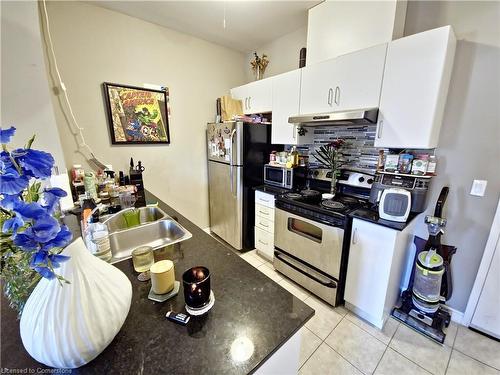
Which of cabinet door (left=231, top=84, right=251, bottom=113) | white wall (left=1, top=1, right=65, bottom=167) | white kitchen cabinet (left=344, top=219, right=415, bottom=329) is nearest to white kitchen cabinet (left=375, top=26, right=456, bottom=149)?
white kitchen cabinet (left=344, top=219, right=415, bottom=329)

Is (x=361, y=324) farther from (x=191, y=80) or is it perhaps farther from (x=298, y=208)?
(x=191, y=80)

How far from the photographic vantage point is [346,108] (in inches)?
69.5

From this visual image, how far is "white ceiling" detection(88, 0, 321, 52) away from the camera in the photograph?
1.95 meters

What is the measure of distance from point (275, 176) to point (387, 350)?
1748 mm

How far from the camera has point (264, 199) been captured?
2340 mm

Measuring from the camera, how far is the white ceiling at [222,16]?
1954 mm

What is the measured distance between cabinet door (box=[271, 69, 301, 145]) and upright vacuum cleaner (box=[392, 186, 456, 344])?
53.3 inches

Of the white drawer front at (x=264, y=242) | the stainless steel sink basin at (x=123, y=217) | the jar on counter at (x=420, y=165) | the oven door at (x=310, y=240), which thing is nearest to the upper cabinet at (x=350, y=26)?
the jar on counter at (x=420, y=165)

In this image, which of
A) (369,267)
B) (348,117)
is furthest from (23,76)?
(369,267)

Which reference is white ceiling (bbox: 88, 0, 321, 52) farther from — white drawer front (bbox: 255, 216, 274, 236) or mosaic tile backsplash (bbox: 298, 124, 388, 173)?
white drawer front (bbox: 255, 216, 274, 236)

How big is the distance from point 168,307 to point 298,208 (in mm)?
1379

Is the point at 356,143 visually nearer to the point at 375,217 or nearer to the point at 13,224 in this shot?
the point at 375,217

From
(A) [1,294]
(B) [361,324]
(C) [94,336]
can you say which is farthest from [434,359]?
(A) [1,294]

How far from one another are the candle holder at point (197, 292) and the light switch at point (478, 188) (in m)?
1.97
